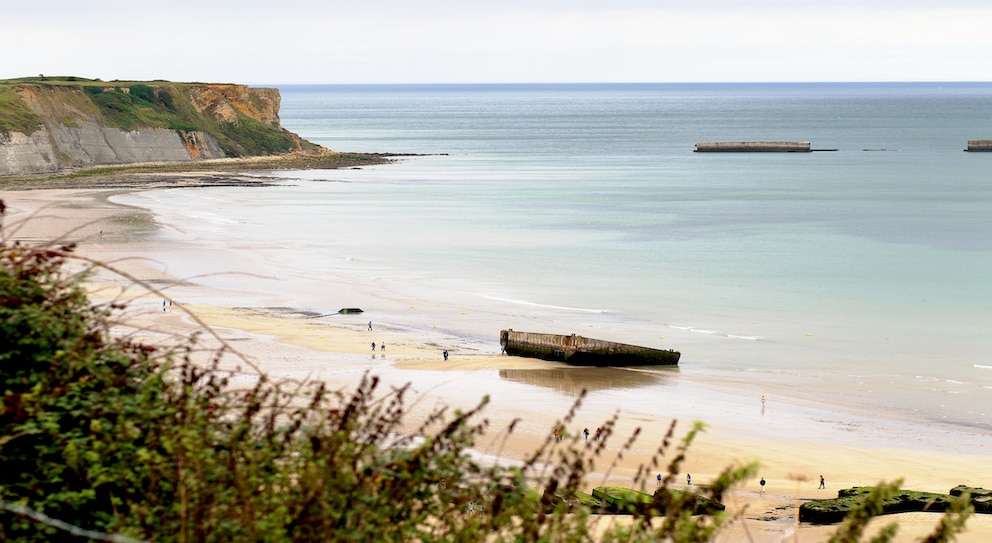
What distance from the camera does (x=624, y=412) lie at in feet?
101

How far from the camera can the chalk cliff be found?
101875mm

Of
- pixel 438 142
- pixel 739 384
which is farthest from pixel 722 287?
pixel 438 142

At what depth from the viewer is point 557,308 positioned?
152ft

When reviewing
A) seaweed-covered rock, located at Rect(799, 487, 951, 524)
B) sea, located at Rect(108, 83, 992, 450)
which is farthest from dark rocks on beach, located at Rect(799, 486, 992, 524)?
sea, located at Rect(108, 83, 992, 450)

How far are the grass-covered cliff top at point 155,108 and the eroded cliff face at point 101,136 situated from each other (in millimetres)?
123

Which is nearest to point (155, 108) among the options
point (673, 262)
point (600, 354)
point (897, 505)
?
point (673, 262)

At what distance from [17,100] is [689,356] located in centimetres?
8565

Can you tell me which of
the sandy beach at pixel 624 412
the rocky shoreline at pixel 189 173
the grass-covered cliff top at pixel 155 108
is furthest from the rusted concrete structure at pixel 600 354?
the grass-covered cliff top at pixel 155 108

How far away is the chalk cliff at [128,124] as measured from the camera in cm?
10188

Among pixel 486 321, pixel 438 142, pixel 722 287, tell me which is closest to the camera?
pixel 486 321

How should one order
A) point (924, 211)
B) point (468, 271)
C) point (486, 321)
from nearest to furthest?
point (486, 321), point (468, 271), point (924, 211)

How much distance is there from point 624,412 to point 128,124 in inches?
3729

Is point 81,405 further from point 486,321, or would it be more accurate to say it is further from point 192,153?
point 192,153

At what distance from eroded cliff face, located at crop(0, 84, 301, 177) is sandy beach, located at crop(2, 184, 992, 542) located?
62228 mm
